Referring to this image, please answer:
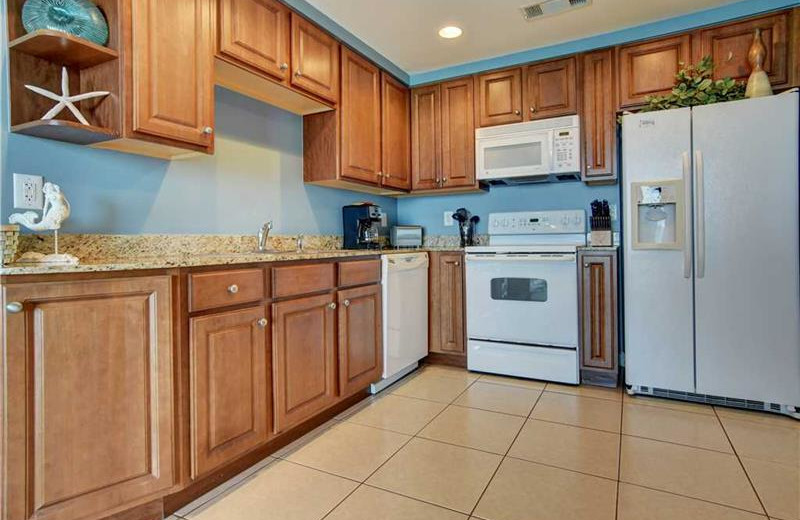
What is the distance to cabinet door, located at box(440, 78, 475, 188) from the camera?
137 inches

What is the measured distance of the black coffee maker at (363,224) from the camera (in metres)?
3.17

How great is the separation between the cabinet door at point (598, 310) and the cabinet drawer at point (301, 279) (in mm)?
1728

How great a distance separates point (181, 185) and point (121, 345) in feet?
3.31

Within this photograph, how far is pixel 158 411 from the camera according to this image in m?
1.49

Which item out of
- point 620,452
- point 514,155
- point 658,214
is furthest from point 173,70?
point 658,214

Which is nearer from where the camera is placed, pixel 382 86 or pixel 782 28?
pixel 782 28

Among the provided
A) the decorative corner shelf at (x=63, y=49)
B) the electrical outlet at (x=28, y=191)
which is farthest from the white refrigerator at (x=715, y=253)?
the electrical outlet at (x=28, y=191)

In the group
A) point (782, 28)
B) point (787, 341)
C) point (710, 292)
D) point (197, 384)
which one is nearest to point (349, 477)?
point (197, 384)

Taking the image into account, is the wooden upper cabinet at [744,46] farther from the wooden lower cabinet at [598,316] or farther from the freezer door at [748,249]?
the wooden lower cabinet at [598,316]

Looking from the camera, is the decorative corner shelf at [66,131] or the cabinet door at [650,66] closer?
the decorative corner shelf at [66,131]

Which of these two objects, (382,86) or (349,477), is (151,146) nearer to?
(349,477)

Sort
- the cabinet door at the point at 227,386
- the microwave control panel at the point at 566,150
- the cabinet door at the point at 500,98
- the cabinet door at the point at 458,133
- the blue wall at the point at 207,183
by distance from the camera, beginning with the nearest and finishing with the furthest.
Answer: the cabinet door at the point at 227,386 → the blue wall at the point at 207,183 → the microwave control panel at the point at 566,150 → the cabinet door at the point at 500,98 → the cabinet door at the point at 458,133

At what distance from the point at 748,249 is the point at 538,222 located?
4.44 ft

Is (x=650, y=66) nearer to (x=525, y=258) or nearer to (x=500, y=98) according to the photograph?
(x=500, y=98)
